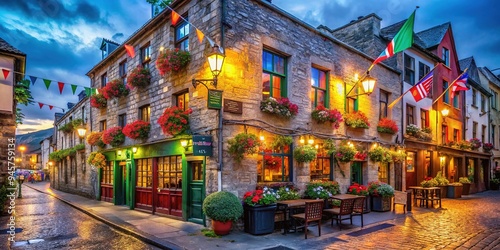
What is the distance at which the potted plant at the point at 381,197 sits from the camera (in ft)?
40.3

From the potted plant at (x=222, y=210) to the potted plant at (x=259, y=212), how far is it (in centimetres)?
40

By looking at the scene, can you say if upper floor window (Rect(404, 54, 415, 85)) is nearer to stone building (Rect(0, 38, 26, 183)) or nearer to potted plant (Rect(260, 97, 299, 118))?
potted plant (Rect(260, 97, 299, 118))

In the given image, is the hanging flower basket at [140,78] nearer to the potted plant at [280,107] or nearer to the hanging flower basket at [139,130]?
the hanging flower basket at [139,130]

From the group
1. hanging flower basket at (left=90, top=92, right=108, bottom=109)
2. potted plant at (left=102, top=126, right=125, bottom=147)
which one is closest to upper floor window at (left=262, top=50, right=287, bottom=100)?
potted plant at (left=102, top=126, right=125, bottom=147)

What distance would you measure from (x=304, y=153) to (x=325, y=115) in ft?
6.17

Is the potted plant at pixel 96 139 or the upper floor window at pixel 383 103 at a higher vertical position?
the upper floor window at pixel 383 103

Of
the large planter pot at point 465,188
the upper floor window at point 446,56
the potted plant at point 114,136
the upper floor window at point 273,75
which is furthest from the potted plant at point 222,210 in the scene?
the upper floor window at point 446,56

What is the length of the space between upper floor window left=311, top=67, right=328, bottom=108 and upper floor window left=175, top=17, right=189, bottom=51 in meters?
4.63

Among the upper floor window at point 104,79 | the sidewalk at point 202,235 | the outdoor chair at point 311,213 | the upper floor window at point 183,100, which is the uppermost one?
the upper floor window at point 104,79

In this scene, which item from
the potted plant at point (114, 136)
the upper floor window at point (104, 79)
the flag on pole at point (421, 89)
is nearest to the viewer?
the flag on pole at point (421, 89)

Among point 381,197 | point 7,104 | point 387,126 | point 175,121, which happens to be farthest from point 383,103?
point 7,104

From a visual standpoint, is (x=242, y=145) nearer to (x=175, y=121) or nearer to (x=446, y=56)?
(x=175, y=121)

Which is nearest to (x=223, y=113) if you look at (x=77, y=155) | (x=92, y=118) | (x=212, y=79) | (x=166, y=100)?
(x=212, y=79)

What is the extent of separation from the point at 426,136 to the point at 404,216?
793 cm
